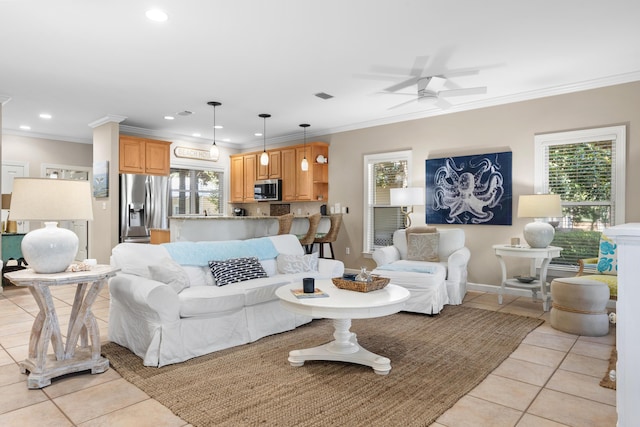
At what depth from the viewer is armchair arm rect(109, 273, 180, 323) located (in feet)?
8.92

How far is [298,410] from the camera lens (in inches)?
84.7

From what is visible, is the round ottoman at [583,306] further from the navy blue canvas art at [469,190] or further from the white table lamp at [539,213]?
the navy blue canvas art at [469,190]

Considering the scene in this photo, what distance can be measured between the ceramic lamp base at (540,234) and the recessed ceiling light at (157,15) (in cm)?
421

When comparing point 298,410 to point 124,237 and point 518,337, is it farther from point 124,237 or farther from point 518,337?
point 124,237

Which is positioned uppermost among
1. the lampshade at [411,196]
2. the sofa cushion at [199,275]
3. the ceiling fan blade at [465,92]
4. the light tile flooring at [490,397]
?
the ceiling fan blade at [465,92]

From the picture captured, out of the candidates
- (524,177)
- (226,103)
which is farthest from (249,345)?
(524,177)

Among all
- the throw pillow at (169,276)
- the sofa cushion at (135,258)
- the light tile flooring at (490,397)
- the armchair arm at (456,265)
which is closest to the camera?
the light tile flooring at (490,397)

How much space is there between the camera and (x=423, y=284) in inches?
164

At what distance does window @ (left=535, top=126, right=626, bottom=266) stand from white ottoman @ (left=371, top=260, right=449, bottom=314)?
1.65 metres

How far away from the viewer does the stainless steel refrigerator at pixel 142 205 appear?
639cm

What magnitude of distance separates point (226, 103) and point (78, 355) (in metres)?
3.64

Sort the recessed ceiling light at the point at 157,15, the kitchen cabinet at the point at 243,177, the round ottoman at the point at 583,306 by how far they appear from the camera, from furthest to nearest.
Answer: the kitchen cabinet at the point at 243,177 → the round ottoman at the point at 583,306 → the recessed ceiling light at the point at 157,15

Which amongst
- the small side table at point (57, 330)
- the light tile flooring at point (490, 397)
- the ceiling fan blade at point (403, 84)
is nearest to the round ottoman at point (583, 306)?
the light tile flooring at point (490, 397)

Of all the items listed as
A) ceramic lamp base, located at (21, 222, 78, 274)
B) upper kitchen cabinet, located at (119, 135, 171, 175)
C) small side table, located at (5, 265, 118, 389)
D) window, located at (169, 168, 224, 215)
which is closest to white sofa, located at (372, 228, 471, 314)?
small side table, located at (5, 265, 118, 389)
